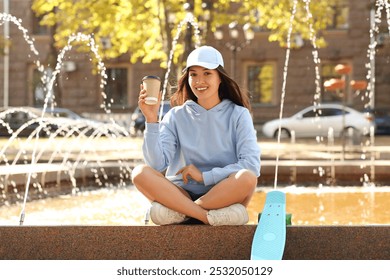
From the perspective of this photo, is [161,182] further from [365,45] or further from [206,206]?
[365,45]

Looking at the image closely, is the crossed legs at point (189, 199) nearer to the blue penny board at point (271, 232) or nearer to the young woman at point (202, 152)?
the young woman at point (202, 152)

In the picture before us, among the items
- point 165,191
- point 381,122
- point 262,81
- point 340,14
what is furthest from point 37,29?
point 165,191

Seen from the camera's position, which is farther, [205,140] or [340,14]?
[340,14]

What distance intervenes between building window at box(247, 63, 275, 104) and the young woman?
87.7ft

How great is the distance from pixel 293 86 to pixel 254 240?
25.8 m

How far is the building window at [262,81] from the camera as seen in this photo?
31.4 metres

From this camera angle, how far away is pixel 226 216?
170 inches

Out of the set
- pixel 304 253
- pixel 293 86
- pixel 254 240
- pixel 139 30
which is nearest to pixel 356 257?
pixel 304 253

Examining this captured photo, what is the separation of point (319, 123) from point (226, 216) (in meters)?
22.8

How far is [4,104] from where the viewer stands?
31000 millimetres

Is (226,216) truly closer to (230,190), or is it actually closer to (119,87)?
(230,190)

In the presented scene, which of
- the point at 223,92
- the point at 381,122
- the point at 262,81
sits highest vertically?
the point at 223,92

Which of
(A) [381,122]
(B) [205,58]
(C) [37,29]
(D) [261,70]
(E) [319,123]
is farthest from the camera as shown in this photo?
(C) [37,29]

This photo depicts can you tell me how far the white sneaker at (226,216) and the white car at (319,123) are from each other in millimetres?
21814
